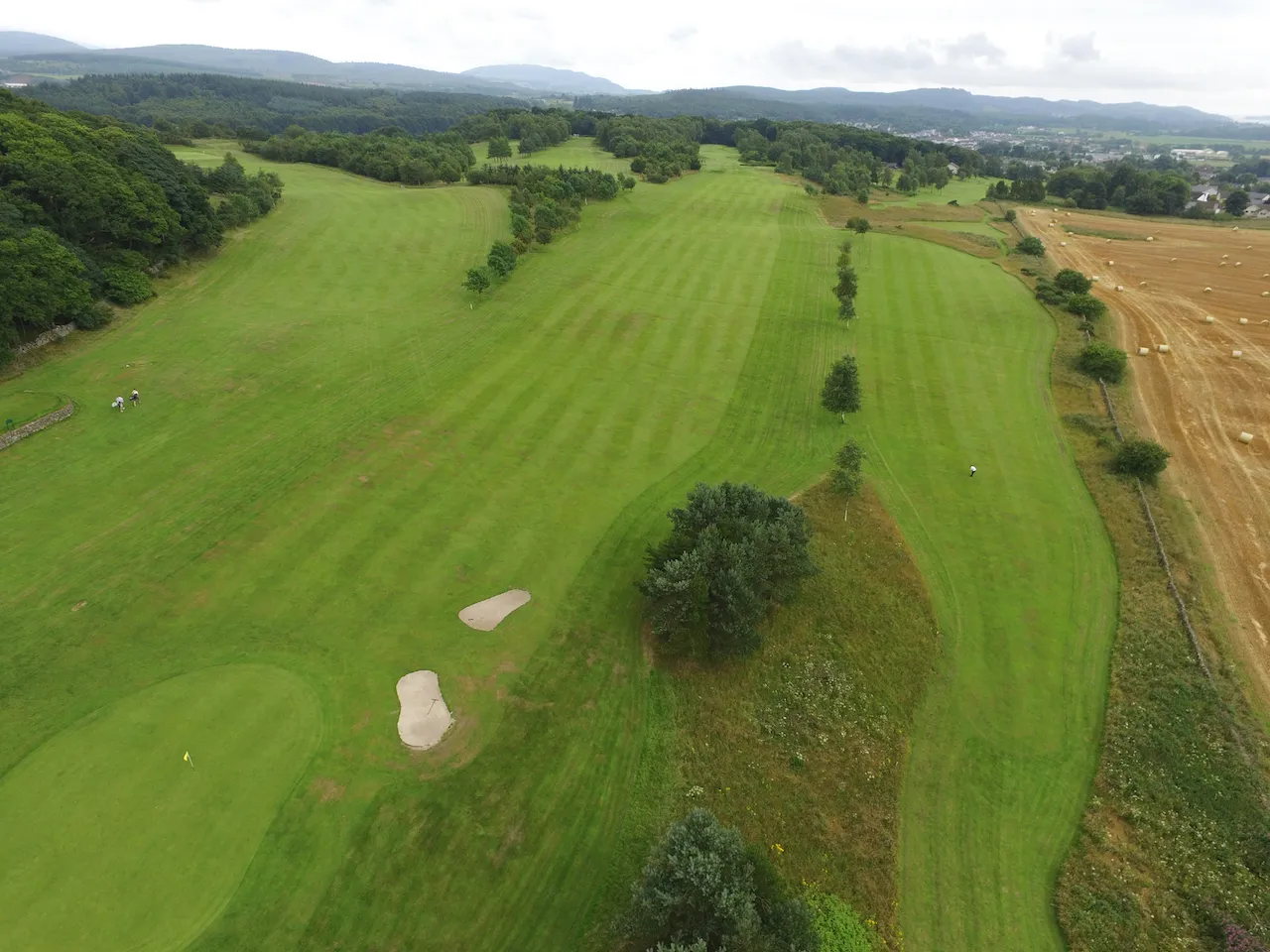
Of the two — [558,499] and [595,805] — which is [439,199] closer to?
[558,499]

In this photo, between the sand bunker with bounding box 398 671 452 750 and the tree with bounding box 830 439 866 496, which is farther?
the tree with bounding box 830 439 866 496

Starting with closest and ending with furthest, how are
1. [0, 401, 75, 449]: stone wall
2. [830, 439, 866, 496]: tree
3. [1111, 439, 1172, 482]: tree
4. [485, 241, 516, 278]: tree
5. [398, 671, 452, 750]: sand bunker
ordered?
1. [398, 671, 452, 750]: sand bunker
2. [830, 439, 866, 496]: tree
3. [0, 401, 75, 449]: stone wall
4. [1111, 439, 1172, 482]: tree
5. [485, 241, 516, 278]: tree

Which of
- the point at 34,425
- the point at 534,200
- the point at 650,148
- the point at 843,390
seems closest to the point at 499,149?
the point at 650,148

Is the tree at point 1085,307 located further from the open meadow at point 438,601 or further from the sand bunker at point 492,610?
the sand bunker at point 492,610

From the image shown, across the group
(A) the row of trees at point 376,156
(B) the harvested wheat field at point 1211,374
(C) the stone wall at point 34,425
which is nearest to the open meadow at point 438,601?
(C) the stone wall at point 34,425

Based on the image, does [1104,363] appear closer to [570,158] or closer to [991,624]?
[991,624]

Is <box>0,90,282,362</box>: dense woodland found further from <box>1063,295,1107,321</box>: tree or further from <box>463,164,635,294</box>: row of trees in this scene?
<box>1063,295,1107,321</box>: tree

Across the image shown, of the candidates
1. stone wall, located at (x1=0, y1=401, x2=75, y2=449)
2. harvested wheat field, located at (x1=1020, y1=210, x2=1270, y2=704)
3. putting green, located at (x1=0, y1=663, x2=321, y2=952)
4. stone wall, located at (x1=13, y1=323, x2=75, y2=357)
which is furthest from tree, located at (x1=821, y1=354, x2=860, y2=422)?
stone wall, located at (x1=13, y1=323, x2=75, y2=357)
